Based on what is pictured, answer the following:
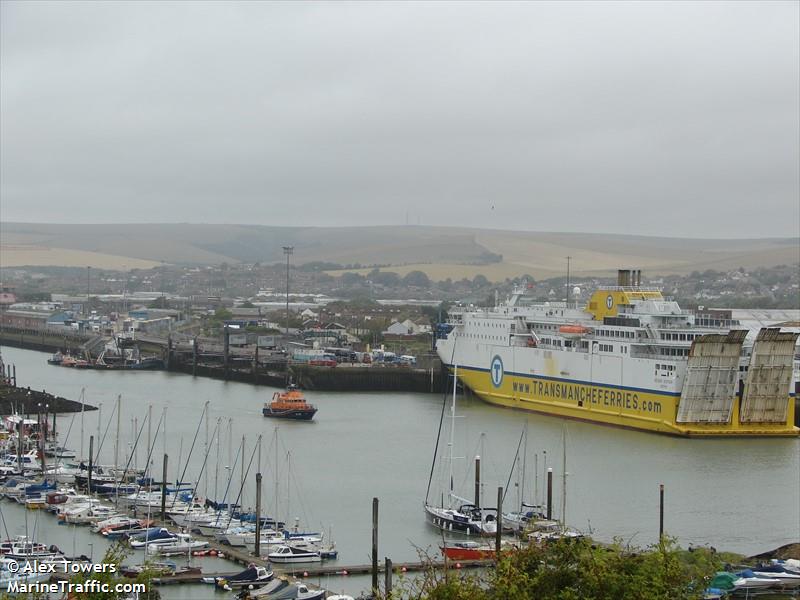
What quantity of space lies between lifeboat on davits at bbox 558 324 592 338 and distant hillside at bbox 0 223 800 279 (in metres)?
80.7

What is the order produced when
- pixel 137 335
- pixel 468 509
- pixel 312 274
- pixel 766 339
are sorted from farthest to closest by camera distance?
pixel 312 274
pixel 137 335
pixel 766 339
pixel 468 509

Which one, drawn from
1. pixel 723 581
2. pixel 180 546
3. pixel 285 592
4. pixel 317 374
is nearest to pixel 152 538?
pixel 180 546

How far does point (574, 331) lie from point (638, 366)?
2.66 m

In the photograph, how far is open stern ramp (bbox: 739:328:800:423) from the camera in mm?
25500

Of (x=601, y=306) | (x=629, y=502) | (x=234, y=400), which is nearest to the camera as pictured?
(x=629, y=502)

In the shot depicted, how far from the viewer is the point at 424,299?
91.1 metres

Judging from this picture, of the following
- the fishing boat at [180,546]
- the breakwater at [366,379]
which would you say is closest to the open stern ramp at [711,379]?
the breakwater at [366,379]

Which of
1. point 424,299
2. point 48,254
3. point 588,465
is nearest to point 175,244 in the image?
point 48,254

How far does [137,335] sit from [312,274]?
6522 cm

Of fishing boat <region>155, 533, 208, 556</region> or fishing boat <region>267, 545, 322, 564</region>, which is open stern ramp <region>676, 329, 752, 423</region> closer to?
fishing boat <region>267, 545, 322, 564</region>

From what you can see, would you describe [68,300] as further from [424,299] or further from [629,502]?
[629,502]

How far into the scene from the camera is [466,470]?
20172 millimetres

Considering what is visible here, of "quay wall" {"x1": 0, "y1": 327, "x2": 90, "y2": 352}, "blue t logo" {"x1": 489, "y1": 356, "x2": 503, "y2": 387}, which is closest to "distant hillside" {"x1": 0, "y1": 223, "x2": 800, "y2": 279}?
"quay wall" {"x1": 0, "y1": 327, "x2": 90, "y2": 352}

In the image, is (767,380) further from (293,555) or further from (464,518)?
(293,555)
